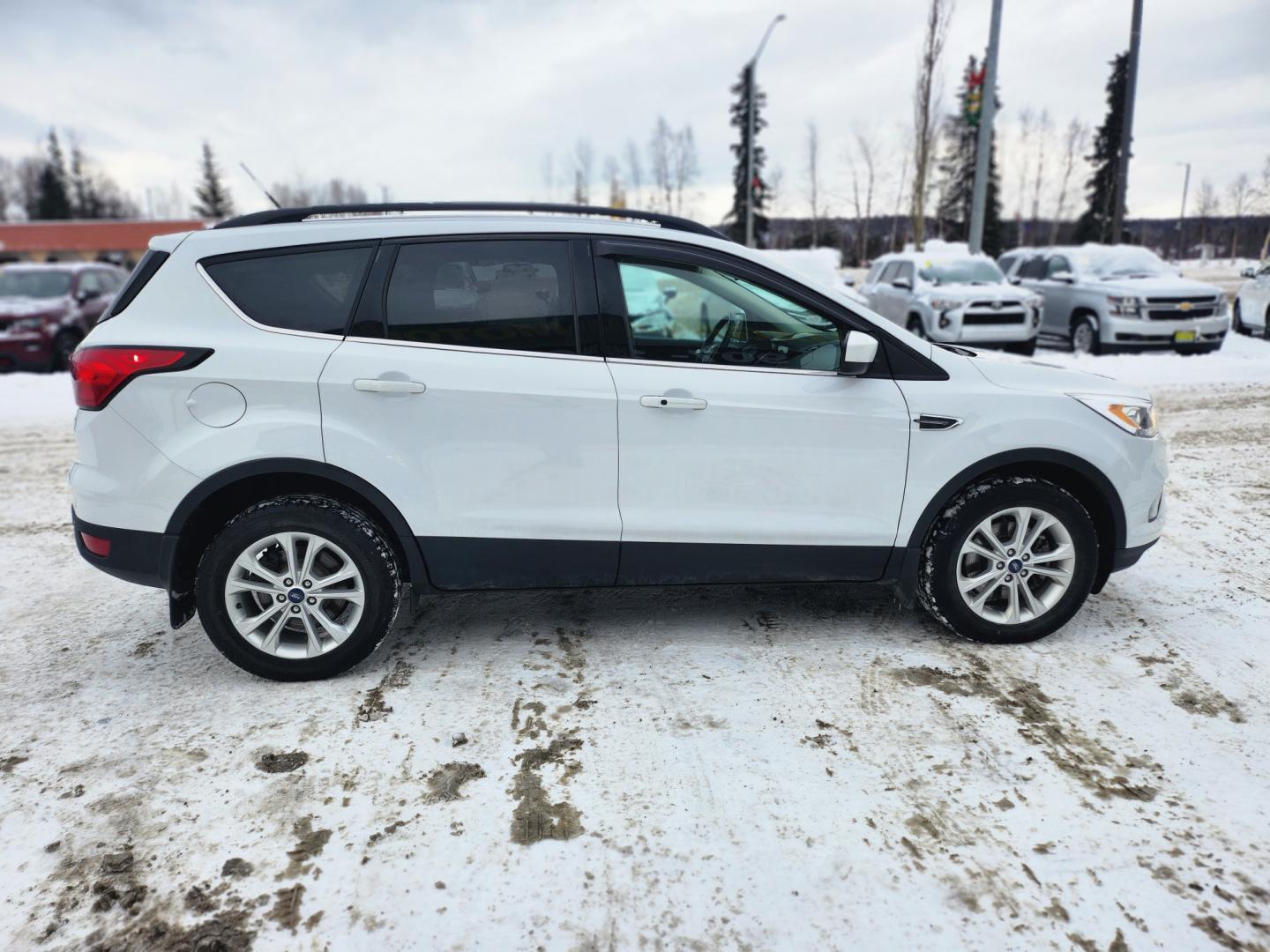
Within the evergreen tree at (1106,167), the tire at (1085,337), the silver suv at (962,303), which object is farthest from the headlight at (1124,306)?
the evergreen tree at (1106,167)

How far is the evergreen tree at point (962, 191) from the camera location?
176 feet

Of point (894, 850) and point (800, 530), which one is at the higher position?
point (800, 530)

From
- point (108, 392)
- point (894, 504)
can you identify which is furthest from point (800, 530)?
point (108, 392)

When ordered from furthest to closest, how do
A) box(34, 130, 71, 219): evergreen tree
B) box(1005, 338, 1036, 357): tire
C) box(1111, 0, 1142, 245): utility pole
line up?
box(34, 130, 71, 219): evergreen tree < box(1111, 0, 1142, 245): utility pole < box(1005, 338, 1036, 357): tire

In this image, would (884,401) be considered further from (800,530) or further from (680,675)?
(680,675)

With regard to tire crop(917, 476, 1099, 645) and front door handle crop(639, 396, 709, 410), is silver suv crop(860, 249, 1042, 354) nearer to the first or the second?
tire crop(917, 476, 1099, 645)

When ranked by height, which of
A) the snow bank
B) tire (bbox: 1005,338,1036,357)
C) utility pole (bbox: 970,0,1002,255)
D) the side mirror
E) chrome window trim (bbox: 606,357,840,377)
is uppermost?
utility pole (bbox: 970,0,1002,255)

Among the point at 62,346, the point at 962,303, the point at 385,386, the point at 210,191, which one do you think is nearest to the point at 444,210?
the point at 385,386

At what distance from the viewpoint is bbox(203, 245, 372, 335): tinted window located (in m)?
3.58

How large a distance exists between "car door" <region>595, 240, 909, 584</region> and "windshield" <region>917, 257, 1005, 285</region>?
1227cm

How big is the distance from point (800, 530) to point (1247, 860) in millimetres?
1841

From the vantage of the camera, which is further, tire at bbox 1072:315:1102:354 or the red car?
tire at bbox 1072:315:1102:354

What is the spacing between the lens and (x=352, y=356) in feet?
11.6

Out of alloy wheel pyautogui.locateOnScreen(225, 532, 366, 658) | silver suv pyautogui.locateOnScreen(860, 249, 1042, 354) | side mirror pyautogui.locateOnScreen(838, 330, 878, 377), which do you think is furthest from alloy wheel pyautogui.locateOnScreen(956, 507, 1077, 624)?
silver suv pyautogui.locateOnScreen(860, 249, 1042, 354)
